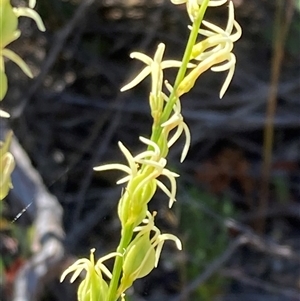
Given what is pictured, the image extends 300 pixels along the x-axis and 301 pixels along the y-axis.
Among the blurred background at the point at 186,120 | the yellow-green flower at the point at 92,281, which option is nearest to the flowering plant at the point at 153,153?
the yellow-green flower at the point at 92,281

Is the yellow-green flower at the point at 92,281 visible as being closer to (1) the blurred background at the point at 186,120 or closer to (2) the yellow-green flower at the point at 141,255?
(2) the yellow-green flower at the point at 141,255

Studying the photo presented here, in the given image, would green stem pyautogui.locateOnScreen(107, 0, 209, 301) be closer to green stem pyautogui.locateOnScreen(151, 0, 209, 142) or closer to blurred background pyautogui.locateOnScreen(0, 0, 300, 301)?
green stem pyautogui.locateOnScreen(151, 0, 209, 142)

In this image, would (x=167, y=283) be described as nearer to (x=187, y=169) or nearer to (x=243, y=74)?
(x=187, y=169)

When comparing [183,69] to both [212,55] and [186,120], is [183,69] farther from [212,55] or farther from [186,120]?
[186,120]

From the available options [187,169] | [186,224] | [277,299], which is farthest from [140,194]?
[187,169]

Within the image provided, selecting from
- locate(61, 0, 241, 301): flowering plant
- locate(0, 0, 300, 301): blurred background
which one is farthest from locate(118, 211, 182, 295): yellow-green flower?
locate(0, 0, 300, 301): blurred background

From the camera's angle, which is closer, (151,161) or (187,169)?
(151,161)
